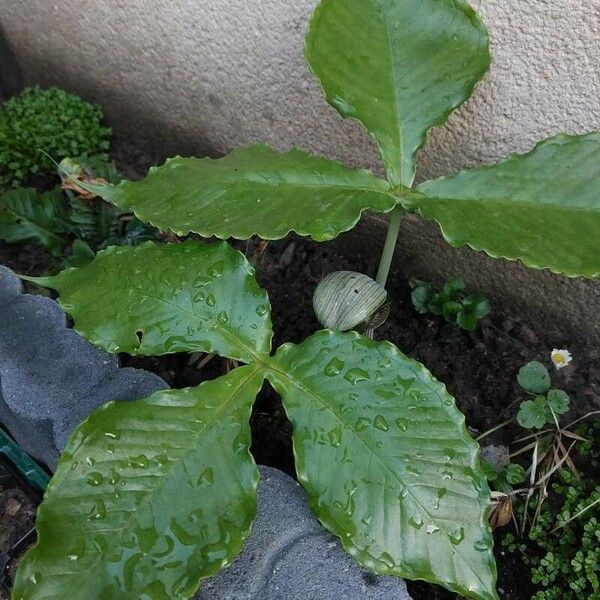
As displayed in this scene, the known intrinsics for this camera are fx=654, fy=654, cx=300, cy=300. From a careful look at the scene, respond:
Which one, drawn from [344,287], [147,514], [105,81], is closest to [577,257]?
[344,287]

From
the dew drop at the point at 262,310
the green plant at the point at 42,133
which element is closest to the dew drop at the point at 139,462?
the dew drop at the point at 262,310

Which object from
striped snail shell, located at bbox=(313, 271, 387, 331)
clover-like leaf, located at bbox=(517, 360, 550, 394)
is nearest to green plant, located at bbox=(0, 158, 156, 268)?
striped snail shell, located at bbox=(313, 271, 387, 331)

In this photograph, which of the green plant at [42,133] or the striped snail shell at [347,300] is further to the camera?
the green plant at [42,133]

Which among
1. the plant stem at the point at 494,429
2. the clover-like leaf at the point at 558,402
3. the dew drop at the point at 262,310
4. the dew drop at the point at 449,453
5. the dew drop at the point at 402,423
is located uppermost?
the dew drop at the point at 262,310

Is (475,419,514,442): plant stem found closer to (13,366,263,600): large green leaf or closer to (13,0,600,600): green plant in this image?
(13,0,600,600): green plant

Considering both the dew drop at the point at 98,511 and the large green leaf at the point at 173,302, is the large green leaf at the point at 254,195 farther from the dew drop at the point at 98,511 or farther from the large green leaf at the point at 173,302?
the dew drop at the point at 98,511

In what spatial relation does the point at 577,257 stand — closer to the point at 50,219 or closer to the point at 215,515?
the point at 215,515
